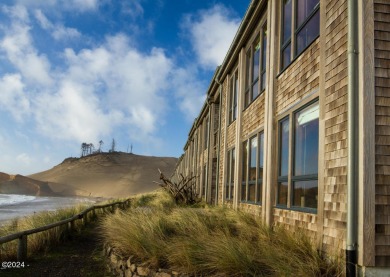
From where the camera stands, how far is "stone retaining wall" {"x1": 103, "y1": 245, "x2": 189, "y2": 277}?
5.64m

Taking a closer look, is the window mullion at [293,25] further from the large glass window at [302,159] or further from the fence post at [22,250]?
the fence post at [22,250]

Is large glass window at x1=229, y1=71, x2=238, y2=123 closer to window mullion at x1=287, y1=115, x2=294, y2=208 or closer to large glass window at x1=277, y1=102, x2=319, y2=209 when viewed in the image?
large glass window at x1=277, y1=102, x2=319, y2=209

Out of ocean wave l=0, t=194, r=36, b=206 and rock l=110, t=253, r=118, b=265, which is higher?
rock l=110, t=253, r=118, b=265

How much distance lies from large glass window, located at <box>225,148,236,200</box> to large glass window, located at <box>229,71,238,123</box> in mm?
1218

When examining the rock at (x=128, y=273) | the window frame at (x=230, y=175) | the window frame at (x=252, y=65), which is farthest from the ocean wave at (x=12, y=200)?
the rock at (x=128, y=273)

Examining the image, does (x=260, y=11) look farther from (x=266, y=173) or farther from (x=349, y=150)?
(x=349, y=150)

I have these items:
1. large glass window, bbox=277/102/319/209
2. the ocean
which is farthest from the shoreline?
large glass window, bbox=277/102/319/209

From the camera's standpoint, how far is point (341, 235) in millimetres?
4969

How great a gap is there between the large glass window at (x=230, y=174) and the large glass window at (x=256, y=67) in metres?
2.21

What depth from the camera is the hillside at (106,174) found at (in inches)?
3792

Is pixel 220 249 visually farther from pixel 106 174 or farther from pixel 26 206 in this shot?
pixel 106 174

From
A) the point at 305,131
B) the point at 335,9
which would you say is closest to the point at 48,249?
the point at 305,131

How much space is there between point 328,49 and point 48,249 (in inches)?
277

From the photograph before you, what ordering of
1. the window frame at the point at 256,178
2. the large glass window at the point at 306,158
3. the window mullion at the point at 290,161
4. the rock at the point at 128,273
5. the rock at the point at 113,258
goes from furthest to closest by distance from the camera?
the window frame at the point at 256,178 < the rock at the point at 113,258 < the window mullion at the point at 290,161 < the rock at the point at 128,273 < the large glass window at the point at 306,158
